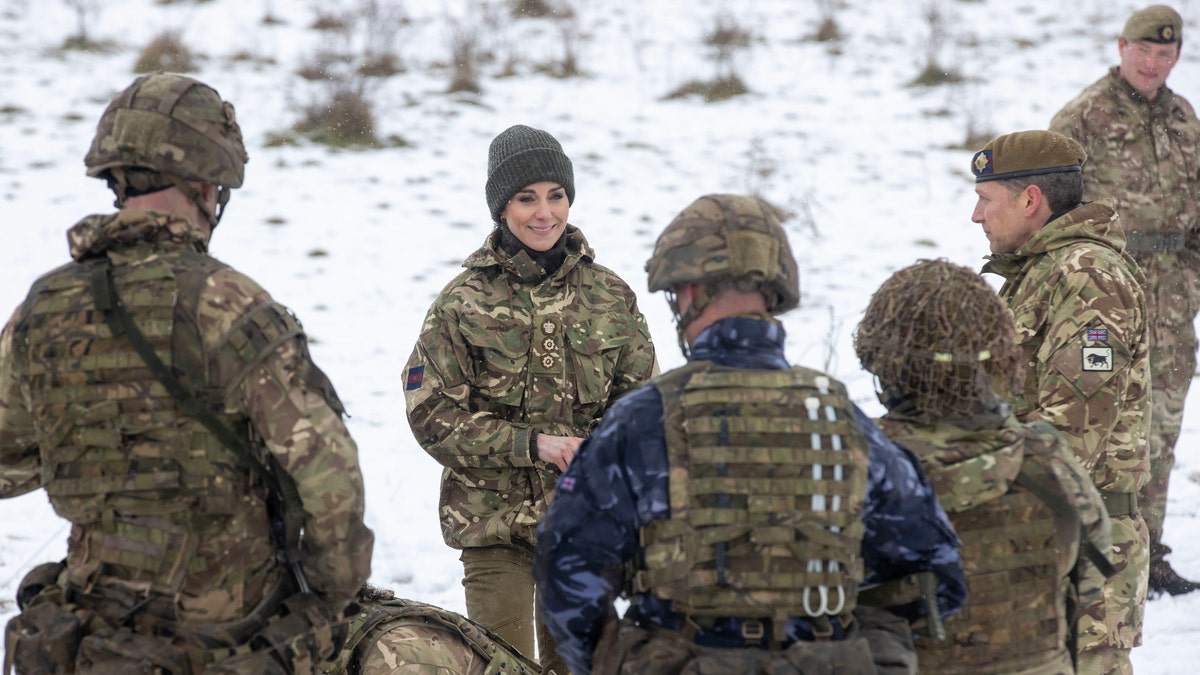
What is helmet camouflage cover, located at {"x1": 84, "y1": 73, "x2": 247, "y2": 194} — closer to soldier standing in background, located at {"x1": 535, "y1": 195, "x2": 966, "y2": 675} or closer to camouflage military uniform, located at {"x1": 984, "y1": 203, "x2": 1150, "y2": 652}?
soldier standing in background, located at {"x1": 535, "y1": 195, "x2": 966, "y2": 675}

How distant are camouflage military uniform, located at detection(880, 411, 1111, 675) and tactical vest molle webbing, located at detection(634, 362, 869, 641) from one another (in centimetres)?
39

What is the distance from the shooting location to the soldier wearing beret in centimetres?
371

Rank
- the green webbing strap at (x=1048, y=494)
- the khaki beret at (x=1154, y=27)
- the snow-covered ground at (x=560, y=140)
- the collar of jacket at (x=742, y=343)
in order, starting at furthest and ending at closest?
the snow-covered ground at (x=560, y=140) → the khaki beret at (x=1154, y=27) → the green webbing strap at (x=1048, y=494) → the collar of jacket at (x=742, y=343)

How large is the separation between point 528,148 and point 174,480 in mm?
1819

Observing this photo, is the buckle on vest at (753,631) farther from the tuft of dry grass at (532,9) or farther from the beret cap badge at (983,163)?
the tuft of dry grass at (532,9)

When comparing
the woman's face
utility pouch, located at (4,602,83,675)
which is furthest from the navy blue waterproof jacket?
the woman's face

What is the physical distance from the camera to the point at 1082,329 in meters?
3.72

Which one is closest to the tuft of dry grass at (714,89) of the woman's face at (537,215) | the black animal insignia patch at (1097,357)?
the woman's face at (537,215)

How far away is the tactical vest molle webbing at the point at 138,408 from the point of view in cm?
268

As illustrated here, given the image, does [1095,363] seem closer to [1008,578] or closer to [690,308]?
[1008,578]

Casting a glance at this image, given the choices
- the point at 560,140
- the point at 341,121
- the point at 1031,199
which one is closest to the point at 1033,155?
the point at 1031,199

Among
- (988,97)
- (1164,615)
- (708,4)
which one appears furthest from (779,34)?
(1164,615)

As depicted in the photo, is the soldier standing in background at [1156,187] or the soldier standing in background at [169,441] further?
the soldier standing in background at [1156,187]

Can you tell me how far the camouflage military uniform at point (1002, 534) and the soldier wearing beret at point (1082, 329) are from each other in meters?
0.95
